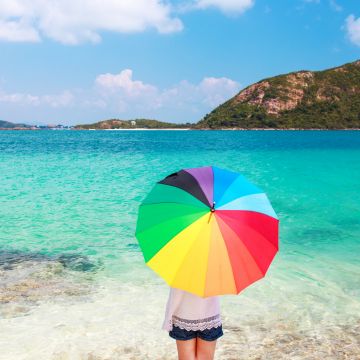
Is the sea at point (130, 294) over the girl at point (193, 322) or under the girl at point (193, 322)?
under

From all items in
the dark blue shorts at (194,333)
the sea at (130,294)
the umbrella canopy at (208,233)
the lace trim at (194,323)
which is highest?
the umbrella canopy at (208,233)

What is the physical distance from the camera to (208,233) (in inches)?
136

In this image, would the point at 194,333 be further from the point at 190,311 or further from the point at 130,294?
the point at 130,294

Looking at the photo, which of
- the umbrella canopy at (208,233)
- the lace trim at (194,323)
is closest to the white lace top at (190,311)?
the lace trim at (194,323)

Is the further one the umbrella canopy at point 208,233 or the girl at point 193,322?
the girl at point 193,322

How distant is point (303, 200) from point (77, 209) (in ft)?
34.4

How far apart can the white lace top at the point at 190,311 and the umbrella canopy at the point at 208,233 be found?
39 centimetres

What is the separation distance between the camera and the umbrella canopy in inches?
137

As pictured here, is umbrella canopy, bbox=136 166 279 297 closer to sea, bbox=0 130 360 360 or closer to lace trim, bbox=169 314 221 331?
lace trim, bbox=169 314 221 331

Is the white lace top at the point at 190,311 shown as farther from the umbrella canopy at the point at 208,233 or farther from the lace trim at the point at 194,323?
the umbrella canopy at the point at 208,233

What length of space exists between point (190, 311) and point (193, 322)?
4.2 inches

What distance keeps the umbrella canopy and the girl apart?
41 centimetres

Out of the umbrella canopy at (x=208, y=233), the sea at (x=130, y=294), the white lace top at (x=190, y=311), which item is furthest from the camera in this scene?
the sea at (x=130, y=294)

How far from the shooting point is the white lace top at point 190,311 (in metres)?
3.83
